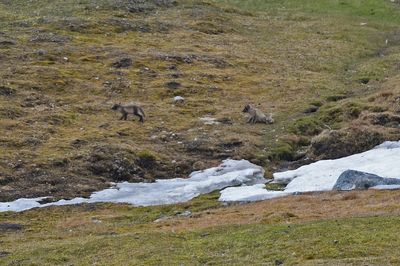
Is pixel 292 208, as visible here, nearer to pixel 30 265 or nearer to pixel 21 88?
pixel 30 265

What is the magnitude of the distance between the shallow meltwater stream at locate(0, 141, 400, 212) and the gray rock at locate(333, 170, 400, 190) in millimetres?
522

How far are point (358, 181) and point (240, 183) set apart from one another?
805 cm

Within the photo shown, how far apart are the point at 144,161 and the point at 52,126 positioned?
10343 millimetres

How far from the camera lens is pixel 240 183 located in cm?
4566

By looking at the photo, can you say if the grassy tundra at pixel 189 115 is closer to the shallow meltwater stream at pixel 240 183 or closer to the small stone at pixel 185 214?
the small stone at pixel 185 214

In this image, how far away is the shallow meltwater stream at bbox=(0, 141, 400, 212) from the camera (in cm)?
4234

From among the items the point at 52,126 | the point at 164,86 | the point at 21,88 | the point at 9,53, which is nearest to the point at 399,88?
the point at 164,86

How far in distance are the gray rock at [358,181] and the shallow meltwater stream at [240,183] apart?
1.71 ft

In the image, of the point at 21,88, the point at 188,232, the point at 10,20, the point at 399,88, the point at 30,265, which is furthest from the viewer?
the point at 10,20

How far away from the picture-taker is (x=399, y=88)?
62719 mm

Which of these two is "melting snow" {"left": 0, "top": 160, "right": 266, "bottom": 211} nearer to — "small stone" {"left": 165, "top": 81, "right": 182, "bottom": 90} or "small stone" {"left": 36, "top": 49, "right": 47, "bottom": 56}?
"small stone" {"left": 165, "top": 81, "right": 182, "bottom": 90}

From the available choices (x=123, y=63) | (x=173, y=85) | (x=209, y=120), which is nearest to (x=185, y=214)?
(x=209, y=120)

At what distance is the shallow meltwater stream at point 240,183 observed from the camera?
139 ft

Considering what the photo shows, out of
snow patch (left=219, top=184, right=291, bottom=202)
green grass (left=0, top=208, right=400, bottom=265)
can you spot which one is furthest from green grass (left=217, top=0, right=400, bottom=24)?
green grass (left=0, top=208, right=400, bottom=265)
